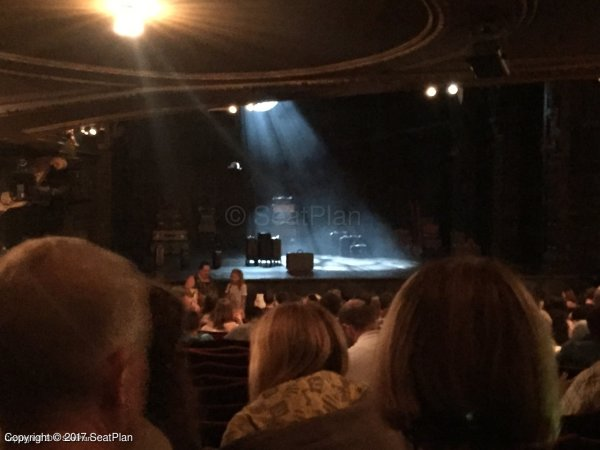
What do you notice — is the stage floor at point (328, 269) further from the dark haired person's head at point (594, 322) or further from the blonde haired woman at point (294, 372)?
the blonde haired woman at point (294, 372)

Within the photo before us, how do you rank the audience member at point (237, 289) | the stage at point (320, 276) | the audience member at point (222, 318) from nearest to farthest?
the audience member at point (222, 318)
the audience member at point (237, 289)
the stage at point (320, 276)

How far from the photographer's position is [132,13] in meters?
4.54

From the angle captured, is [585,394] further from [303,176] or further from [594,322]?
[303,176]

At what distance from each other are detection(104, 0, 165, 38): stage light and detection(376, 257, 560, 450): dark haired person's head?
3.76 metres

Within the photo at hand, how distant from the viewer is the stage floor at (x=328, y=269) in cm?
1156

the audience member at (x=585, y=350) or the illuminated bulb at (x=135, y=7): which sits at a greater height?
the illuminated bulb at (x=135, y=7)

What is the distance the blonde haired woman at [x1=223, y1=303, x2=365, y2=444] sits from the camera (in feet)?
5.29

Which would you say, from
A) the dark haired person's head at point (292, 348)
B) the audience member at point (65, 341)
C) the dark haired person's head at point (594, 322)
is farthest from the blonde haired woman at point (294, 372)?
the dark haired person's head at point (594, 322)

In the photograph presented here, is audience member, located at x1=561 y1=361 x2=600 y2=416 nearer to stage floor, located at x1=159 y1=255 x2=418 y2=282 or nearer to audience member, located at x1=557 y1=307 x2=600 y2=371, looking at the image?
audience member, located at x1=557 y1=307 x2=600 y2=371

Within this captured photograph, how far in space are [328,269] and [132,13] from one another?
8.62 meters

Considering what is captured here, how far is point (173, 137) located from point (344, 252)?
14.5 feet

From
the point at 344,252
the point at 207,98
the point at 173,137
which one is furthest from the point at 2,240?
the point at 344,252

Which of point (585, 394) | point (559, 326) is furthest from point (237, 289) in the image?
point (585, 394)

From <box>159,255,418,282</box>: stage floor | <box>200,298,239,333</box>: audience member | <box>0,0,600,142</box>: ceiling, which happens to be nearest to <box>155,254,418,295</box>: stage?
<box>159,255,418,282</box>: stage floor
